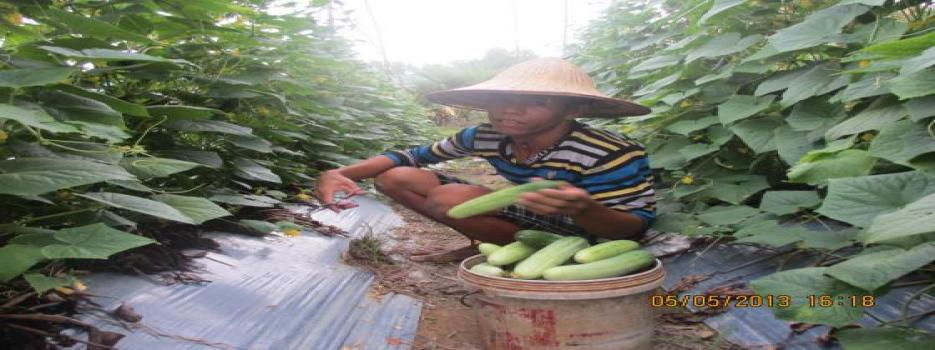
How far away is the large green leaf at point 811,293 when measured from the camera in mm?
1549

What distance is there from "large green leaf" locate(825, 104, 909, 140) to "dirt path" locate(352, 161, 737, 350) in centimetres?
83

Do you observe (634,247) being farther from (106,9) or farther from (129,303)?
(106,9)

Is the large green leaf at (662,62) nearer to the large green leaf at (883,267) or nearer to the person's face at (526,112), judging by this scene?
the person's face at (526,112)

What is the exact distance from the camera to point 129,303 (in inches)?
70.0

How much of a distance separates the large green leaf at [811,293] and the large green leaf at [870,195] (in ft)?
0.53

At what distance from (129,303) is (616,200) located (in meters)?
1.83

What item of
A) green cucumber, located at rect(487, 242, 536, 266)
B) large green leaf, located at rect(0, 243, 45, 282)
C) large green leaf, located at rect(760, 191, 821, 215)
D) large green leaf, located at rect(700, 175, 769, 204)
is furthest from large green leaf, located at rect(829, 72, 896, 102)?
large green leaf, located at rect(0, 243, 45, 282)

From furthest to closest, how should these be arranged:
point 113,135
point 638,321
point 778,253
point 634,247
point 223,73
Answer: point 223,73
point 778,253
point 634,247
point 638,321
point 113,135

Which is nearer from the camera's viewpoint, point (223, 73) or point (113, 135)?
point (113, 135)

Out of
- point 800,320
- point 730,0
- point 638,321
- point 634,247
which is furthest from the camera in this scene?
point 730,0

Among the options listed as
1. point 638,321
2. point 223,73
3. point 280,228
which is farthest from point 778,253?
point 223,73

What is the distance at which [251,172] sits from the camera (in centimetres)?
297

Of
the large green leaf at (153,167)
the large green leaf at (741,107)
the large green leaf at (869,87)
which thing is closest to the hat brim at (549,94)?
the large green leaf at (741,107)

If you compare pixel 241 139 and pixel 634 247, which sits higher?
pixel 241 139
